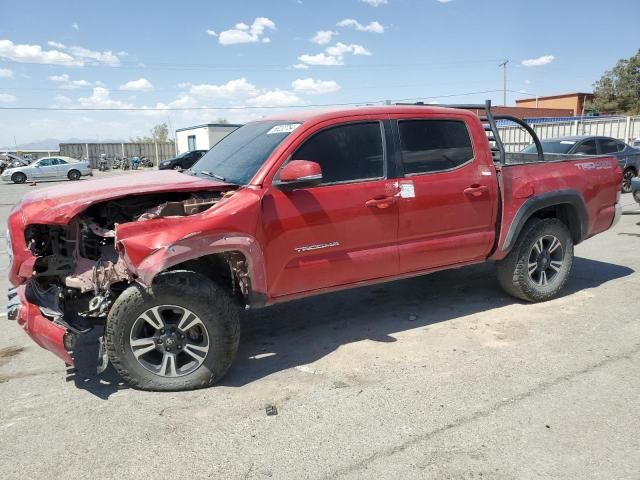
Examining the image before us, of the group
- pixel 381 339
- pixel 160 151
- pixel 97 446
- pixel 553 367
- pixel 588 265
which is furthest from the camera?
pixel 160 151

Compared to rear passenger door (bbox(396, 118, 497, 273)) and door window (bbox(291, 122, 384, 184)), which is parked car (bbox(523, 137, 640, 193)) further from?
door window (bbox(291, 122, 384, 184))

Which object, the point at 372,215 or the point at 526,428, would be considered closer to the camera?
the point at 526,428

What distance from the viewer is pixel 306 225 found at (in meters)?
3.87

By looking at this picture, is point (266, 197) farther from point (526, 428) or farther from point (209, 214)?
point (526, 428)

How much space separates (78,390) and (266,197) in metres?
1.91

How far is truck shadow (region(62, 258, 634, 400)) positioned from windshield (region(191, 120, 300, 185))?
1441mm

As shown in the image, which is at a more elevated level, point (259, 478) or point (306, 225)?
point (306, 225)

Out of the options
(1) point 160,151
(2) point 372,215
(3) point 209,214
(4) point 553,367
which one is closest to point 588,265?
(4) point 553,367

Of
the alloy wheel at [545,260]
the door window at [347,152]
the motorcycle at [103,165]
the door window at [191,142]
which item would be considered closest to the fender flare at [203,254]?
the door window at [347,152]

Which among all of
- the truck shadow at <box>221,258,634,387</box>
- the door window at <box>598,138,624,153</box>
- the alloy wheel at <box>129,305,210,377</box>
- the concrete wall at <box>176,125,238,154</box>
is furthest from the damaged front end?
the concrete wall at <box>176,125,238,154</box>

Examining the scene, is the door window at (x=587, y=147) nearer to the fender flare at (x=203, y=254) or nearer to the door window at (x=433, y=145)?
the door window at (x=433, y=145)

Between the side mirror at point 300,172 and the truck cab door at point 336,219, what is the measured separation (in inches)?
5.5

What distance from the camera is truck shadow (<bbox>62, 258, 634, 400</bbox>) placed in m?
4.00

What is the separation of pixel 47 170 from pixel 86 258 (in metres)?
30.8
